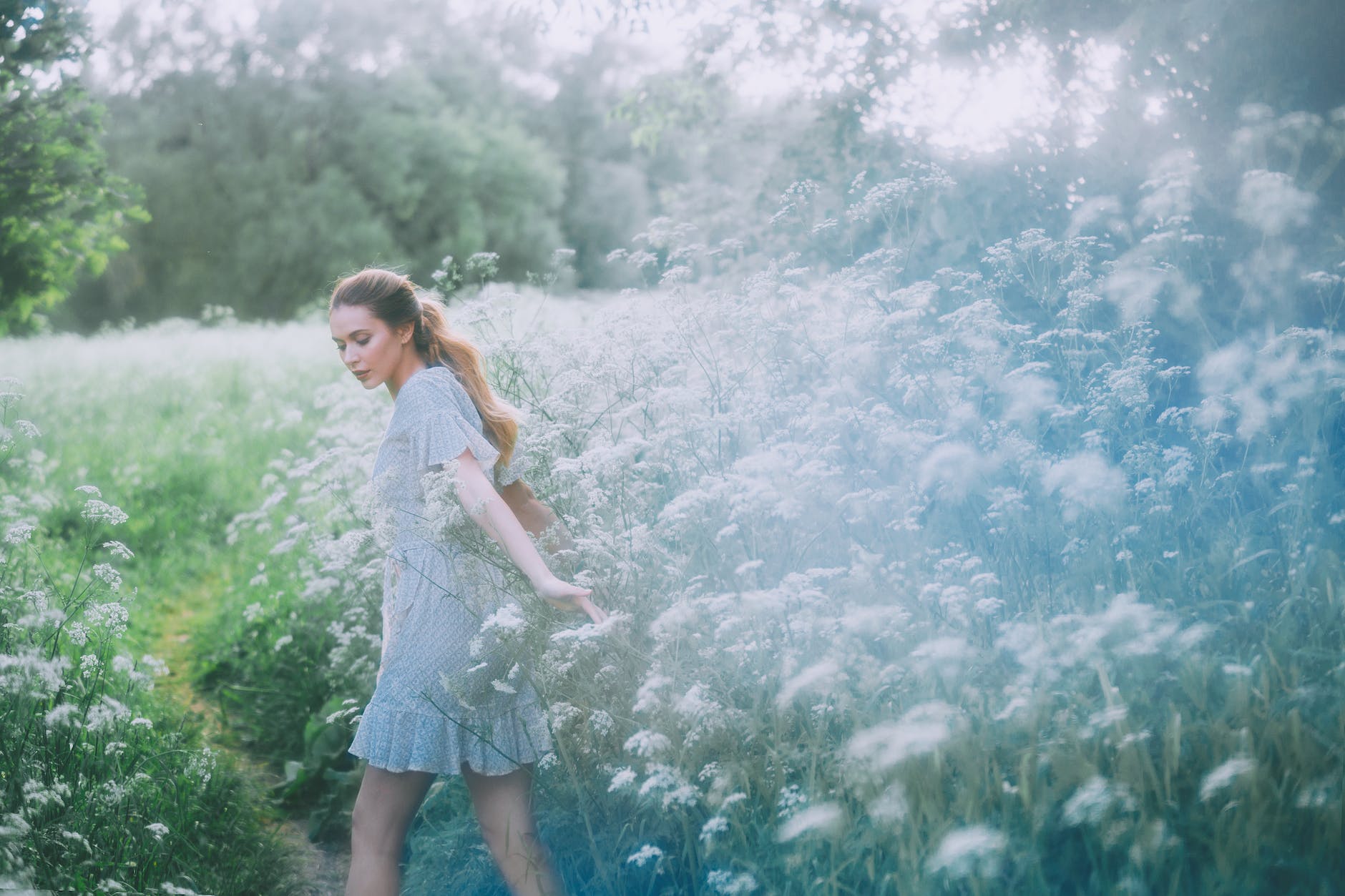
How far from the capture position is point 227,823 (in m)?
3.93

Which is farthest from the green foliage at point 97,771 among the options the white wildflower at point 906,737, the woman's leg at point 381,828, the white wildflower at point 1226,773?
the white wildflower at point 1226,773

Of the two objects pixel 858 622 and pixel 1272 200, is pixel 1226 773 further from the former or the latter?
pixel 1272 200

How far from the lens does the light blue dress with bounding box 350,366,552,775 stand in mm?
2896

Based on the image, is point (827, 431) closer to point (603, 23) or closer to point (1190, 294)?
point (1190, 294)

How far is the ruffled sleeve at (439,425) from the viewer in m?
2.95

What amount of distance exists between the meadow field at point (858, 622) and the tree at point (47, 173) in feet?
4.62

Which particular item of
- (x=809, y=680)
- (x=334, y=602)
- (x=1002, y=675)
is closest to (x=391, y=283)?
(x=809, y=680)

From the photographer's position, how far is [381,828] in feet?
9.40

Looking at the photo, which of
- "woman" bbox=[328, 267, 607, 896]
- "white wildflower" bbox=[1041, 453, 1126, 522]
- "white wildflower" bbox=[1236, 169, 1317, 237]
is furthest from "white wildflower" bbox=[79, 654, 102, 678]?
"white wildflower" bbox=[1236, 169, 1317, 237]

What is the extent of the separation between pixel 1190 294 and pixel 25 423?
178 inches

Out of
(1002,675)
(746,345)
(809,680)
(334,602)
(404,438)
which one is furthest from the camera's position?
(334,602)

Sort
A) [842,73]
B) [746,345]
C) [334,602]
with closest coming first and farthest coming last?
[746,345] → [334,602] → [842,73]

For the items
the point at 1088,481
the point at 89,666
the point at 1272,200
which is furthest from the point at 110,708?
the point at 1272,200

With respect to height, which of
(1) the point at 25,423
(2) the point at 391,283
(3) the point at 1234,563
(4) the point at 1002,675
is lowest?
(4) the point at 1002,675
